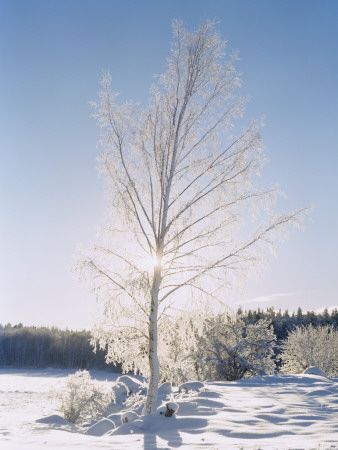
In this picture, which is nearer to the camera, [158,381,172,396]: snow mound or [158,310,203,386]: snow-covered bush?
[158,310,203,386]: snow-covered bush

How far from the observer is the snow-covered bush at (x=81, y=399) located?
1542cm

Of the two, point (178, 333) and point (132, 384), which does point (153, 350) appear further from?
point (132, 384)

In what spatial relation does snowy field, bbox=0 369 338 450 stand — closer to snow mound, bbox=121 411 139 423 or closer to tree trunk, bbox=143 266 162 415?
tree trunk, bbox=143 266 162 415

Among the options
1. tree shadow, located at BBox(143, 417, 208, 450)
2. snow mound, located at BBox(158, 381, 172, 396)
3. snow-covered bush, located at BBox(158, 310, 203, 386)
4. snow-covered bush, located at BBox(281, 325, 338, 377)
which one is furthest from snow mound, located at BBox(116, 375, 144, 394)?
snow-covered bush, located at BBox(281, 325, 338, 377)

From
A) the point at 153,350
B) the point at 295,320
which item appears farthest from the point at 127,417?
the point at 295,320

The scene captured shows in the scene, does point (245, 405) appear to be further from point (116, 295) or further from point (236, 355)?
point (236, 355)

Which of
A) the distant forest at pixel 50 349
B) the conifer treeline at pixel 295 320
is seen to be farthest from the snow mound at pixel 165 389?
the distant forest at pixel 50 349

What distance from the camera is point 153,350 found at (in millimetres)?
8508

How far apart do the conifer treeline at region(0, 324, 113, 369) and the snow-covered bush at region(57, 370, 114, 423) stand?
232ft

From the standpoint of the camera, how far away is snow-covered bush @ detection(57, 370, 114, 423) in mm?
15422

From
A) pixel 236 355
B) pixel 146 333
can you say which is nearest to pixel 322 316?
pixel 236 355

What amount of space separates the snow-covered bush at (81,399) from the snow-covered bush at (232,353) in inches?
250

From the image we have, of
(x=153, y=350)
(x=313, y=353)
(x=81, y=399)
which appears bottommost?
(x=81, y=399)

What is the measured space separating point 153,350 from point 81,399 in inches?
351
